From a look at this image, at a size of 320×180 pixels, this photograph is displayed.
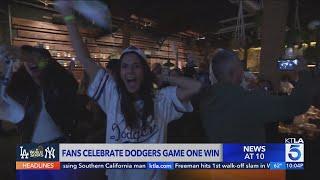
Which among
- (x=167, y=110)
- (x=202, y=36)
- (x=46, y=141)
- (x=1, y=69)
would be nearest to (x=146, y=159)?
A: (x=167, y=110)

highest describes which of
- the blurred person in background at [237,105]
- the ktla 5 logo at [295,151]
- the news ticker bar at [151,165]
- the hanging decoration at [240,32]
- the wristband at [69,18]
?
the wristband at [69,18]

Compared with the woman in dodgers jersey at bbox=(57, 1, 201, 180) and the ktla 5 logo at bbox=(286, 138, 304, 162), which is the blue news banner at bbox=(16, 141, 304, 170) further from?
the woman in dodgers jersey at bbox=(57, 1, 201, 180)

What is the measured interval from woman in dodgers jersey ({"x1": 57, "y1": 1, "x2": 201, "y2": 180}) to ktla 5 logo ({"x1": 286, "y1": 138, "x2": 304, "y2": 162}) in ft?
1.39

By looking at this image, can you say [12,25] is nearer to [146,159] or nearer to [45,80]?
[45,80]

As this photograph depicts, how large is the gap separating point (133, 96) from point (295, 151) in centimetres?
66

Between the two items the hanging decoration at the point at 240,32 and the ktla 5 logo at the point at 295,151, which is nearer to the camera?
the hanging decoration at the point at 240,32

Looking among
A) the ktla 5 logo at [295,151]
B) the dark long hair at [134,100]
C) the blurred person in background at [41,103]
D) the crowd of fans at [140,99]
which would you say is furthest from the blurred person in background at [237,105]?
the blurred person in background at [41,103]

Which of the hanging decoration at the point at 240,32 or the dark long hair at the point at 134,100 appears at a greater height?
the hanging decoration at the point at 240,32

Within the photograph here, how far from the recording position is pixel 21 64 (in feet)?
5.56

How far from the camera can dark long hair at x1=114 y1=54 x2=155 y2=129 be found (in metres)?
1.63

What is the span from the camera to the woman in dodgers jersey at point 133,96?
5.30 ft

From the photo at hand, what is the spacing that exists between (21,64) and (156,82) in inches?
20.0

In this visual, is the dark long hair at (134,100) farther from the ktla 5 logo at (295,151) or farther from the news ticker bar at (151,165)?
the ktla 5 logo at (295,151)

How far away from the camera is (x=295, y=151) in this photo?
176 centimetres
